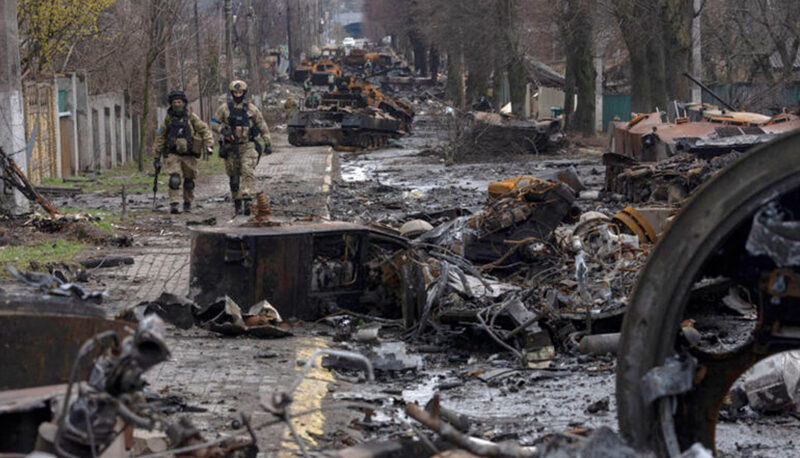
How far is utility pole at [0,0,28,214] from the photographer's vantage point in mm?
16969

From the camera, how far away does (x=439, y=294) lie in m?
10.3

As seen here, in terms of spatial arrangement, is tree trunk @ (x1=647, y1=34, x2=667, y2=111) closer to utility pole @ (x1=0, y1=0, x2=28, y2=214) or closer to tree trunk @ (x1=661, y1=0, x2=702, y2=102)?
tree trunk @ (x1=661, y1=0, x2=702, y2=102)

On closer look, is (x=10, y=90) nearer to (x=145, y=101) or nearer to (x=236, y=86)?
(x=236, y=86)

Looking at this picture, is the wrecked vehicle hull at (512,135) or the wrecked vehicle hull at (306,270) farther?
the wrecked vehicle hull at (512,135)

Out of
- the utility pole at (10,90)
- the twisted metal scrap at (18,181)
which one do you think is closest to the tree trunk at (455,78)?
the utility pole at (10,90)

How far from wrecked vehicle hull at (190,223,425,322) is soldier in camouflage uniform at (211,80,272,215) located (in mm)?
6999

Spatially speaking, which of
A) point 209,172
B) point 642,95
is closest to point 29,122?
point 209,172

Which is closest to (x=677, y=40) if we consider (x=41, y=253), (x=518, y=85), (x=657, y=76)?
(x=657, y=76)

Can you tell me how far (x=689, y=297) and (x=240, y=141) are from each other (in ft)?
46.3

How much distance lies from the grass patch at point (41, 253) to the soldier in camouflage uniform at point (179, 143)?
11.4ft

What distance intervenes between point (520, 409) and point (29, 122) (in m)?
16.4

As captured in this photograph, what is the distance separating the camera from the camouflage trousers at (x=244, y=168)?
58.4 ft

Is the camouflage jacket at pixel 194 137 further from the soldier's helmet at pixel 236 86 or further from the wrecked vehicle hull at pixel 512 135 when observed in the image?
the wrecked vehicle hull at pixel 512 135

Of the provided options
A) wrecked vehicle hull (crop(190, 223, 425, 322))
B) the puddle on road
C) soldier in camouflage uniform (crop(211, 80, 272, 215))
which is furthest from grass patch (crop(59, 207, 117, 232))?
the puddle on road
